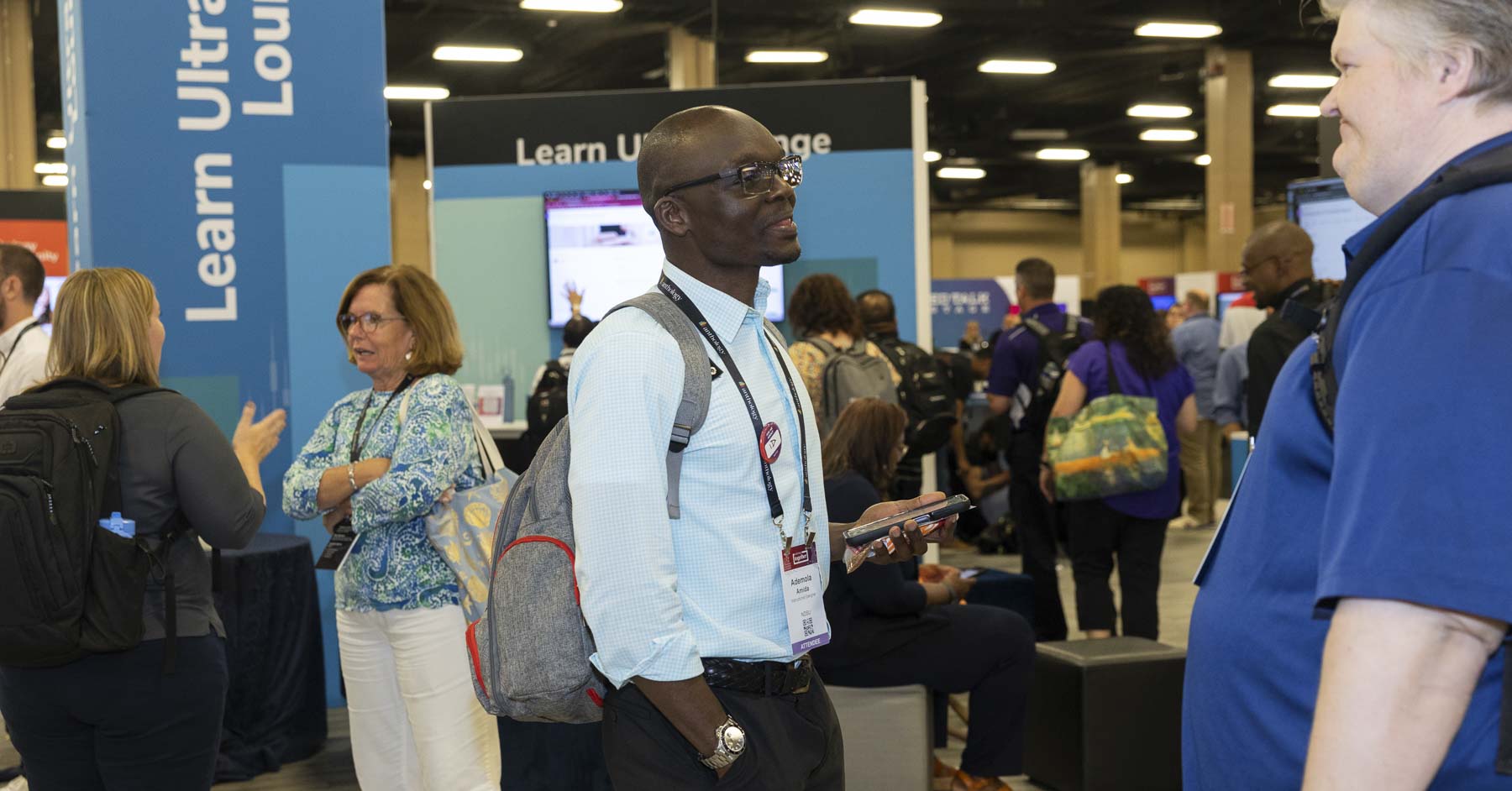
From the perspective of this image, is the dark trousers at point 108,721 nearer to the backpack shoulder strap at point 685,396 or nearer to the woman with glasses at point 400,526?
the woman with glasses at point 400,526

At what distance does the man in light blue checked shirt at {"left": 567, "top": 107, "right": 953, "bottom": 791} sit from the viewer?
1.53 metres

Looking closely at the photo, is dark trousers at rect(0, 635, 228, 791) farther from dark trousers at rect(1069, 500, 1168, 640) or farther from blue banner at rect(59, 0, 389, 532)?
dark trousers at rect(1069, 500, 1168, 640)

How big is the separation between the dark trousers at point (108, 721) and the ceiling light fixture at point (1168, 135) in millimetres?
19117

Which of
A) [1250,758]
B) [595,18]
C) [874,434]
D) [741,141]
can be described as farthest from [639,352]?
[595,18]

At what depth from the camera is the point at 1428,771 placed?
0.96 metres

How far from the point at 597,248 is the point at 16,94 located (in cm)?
814

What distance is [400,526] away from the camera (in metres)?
3.09

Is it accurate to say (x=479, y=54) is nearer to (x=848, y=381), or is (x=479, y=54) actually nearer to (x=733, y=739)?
(x=848, y=381)

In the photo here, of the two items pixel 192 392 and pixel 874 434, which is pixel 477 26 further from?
pixel 874 434

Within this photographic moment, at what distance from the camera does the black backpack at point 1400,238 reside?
98 cm

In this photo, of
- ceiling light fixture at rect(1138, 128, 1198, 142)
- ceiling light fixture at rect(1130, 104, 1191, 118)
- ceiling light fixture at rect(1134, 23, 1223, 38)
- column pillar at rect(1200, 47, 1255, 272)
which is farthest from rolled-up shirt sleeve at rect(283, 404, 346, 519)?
ceiling light fixture at rect(1138, 128, 1198, 142)

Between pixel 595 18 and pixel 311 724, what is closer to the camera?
pixel 311 724

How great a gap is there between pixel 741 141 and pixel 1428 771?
1.10 meters

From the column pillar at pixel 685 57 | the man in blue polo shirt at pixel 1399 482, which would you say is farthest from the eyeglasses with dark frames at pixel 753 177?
the column pillar at pixel 685 57
